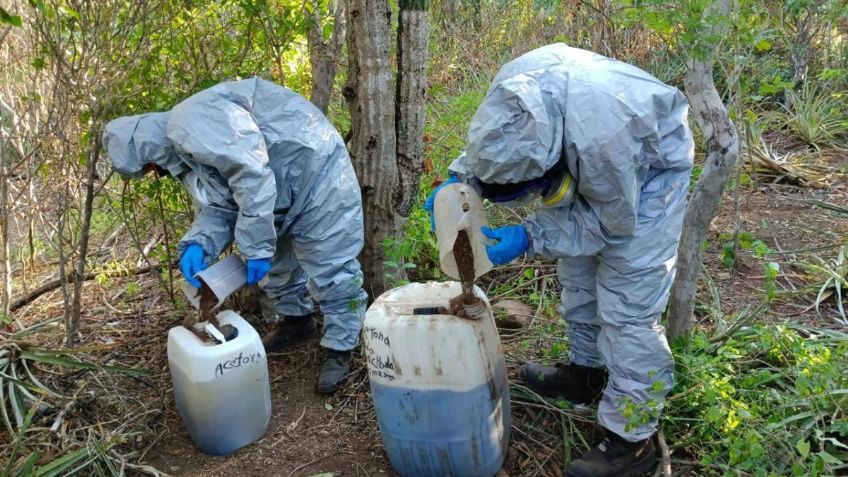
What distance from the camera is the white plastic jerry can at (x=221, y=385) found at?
242 centimetres

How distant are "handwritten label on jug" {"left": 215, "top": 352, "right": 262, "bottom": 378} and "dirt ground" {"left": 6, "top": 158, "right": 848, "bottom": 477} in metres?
0.40

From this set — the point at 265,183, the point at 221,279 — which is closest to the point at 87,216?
the point at 221,279

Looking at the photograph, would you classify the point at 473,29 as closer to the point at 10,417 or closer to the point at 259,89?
the point at 259,89

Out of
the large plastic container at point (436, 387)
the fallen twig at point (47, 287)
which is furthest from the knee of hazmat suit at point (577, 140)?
the fallen twig at point (47, 287)

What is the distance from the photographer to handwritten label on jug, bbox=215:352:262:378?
2424mm

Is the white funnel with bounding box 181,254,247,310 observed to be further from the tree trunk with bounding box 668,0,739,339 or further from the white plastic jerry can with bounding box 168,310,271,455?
the tree trunk with bounding box 668,0,739,339

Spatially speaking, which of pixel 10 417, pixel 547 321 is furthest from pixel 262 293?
pixel 547 321

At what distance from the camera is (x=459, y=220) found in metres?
2.10

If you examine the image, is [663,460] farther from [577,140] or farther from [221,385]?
[221,385]

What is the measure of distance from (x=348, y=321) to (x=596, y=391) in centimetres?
115

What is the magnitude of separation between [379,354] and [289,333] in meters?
1.28

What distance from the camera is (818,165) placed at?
5043 mm

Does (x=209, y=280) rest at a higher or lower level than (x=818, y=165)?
higher

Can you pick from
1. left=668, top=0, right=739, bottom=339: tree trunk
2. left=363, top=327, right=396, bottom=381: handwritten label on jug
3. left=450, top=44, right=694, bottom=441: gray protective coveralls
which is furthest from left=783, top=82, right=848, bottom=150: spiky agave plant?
left=363, top=327, right=396, bottom=381: handwritten label on jug
